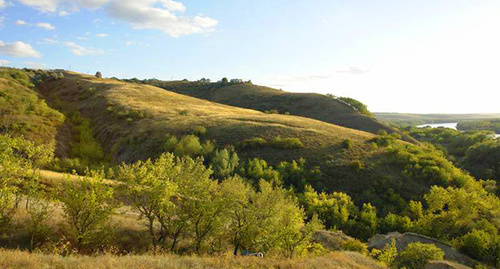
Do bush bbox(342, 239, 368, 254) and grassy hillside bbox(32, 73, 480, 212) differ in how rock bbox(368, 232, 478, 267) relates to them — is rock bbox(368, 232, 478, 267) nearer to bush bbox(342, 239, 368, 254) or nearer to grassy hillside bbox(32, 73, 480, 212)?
bush bbox(342, 239, 368, 254)

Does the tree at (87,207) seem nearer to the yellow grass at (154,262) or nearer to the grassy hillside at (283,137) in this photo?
the yellow grass at (154,262)

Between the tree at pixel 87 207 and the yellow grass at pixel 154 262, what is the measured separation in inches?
112

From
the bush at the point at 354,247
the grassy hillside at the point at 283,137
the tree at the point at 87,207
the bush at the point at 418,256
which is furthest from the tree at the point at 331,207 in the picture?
the tree at the point at 87,207

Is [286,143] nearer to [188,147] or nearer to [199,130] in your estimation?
[199,130]

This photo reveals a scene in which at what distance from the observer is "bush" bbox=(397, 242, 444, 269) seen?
2248cm

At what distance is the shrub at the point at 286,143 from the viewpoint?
159 feet

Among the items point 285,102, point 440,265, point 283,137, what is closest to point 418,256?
point 440,265

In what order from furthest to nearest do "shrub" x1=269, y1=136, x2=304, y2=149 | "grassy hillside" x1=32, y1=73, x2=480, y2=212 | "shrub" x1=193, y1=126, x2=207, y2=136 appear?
1. "shrub" x1=193, y1=126, x2=207, y2=136
2. "shrub" x1=269, y1=136, x2=304, y2=149
3. "grassy hillside" x1=32, y1=73, x2=480, y2=212

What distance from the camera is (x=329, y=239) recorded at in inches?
1083

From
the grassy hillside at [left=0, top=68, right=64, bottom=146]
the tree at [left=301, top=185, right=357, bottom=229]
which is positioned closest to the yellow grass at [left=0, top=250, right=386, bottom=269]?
the tree at [left=301, top=185, right=357, bottom=229]

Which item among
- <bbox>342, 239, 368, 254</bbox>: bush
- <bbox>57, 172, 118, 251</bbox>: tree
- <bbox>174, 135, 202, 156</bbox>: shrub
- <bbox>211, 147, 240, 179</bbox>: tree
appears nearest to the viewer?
<bbox>57, 172, 118, 251</bbox>: tree

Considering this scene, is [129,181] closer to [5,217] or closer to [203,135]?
[5,217]

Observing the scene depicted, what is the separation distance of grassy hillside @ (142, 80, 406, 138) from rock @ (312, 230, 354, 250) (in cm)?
5354

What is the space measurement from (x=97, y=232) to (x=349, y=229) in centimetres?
2446
